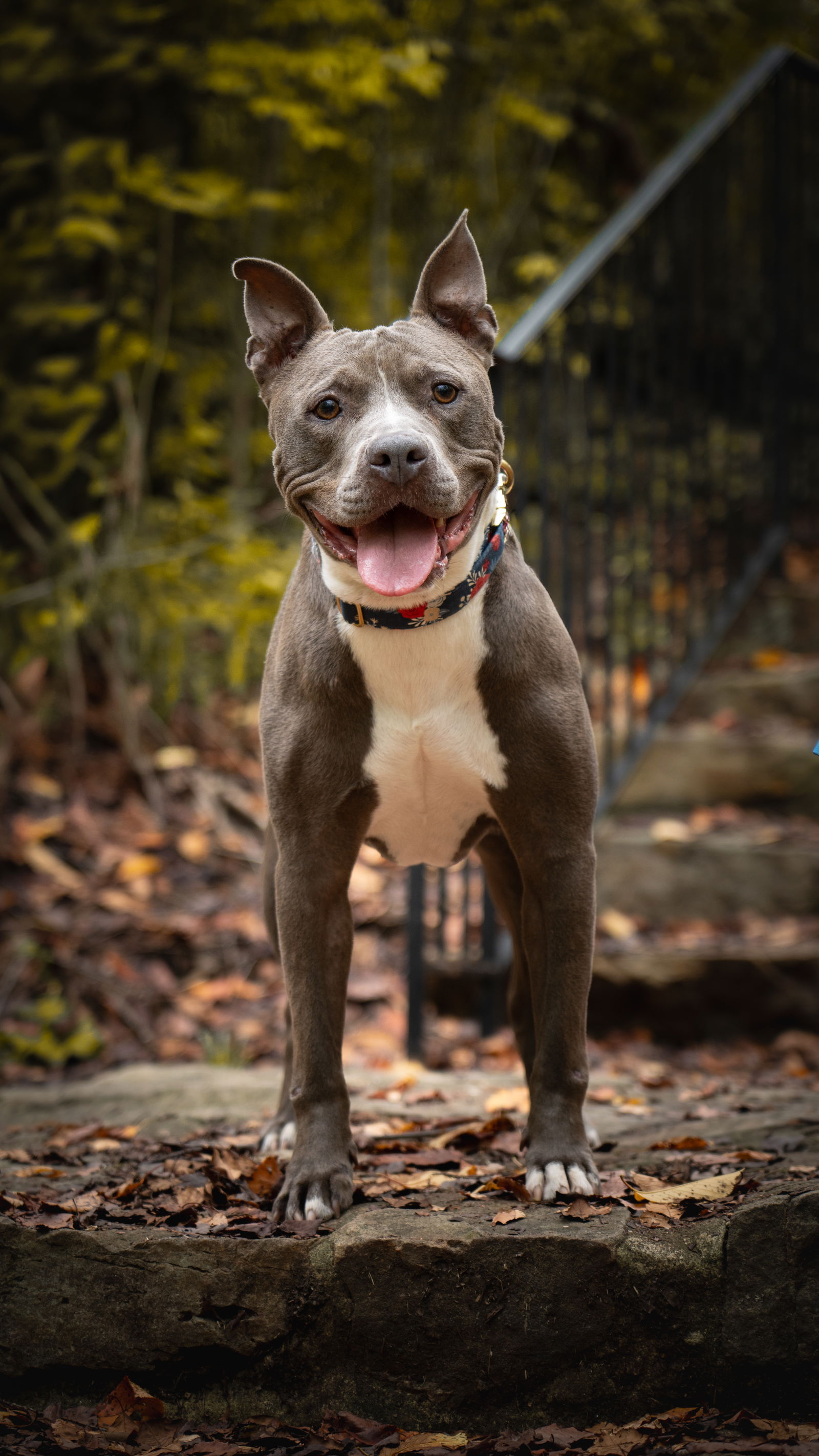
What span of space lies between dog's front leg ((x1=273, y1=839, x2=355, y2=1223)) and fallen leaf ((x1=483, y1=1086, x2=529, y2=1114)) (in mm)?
901

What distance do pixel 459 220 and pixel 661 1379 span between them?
2169 millimetres

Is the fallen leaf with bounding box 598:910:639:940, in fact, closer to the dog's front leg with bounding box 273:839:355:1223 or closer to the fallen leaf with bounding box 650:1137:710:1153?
the fallen leaf with bounding box 650:1137:710:1153

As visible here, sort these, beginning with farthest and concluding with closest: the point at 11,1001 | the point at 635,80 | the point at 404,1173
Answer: the point at 635,80
the point at 11,1001
the point at 404,1173

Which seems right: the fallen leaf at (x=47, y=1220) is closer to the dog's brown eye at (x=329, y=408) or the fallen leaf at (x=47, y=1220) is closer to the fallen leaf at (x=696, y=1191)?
the fallen leaf at (x=696, y=1191)

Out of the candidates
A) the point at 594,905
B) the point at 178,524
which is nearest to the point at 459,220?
the point at 594,905

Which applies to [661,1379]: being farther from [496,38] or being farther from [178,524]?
[496,38]

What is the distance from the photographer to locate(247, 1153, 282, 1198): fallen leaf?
2562 mm

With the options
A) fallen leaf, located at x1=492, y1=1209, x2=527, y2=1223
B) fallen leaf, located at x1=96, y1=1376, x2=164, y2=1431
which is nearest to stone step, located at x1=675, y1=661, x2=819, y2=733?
fallen leaf, located at x1=492, y1=1209, x2=527, y2=1223

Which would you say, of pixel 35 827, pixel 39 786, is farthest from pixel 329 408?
pixel 39 786

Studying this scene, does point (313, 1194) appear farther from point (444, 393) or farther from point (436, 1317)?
point (444, 393)

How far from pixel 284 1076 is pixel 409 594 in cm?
136

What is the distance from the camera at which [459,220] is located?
2521 mm

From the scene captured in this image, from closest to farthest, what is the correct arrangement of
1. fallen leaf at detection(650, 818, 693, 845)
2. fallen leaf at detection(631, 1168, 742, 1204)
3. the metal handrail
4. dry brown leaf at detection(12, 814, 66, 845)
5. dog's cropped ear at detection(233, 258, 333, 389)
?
fallen leaf at detection(631, 1168, 742, 1204), dog's cropped ear at detection(233, 258, 333, 389), the metal handrail, fallen leaf at detection(650, 818, 693, 845), dry brown leaf at detection(12, 814, 66, 845)

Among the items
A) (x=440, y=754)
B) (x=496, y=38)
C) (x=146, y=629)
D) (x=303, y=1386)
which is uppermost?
(x=496, y=38)
